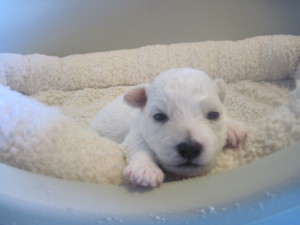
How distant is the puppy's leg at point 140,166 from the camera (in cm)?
86

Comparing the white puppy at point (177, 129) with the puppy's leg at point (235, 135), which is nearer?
the white puppy at point (177, 129)

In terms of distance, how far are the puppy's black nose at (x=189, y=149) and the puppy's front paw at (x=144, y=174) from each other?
0.24 ft

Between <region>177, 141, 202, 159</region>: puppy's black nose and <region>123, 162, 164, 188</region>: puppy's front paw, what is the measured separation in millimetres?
73

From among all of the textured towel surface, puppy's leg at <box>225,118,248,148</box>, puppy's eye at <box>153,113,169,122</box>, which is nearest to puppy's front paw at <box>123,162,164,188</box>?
puppy's eye at <box>153,113,169,122</box>

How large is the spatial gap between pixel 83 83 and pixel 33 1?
60 centimetres

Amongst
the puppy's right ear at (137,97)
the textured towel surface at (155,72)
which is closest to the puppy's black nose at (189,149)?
the puppy's right ear at (137,97)

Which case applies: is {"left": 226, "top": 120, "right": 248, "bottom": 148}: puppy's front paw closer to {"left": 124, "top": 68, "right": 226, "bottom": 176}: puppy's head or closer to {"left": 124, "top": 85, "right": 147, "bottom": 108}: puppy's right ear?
{"left": 124, "top": 68, "right": 226, "bottom": 176}: puppy's head

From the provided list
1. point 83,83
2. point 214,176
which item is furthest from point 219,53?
point 214,176

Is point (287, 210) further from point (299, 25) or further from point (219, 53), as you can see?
point (299, 25)

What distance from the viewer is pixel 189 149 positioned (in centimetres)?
89

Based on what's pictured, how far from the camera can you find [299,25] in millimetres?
2141

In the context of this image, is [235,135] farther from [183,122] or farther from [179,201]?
[179,201]

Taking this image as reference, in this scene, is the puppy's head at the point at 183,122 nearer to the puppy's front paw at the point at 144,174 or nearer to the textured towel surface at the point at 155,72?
the puppy's front paw at the point at 144,174

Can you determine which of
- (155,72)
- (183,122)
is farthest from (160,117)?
(155,72)
